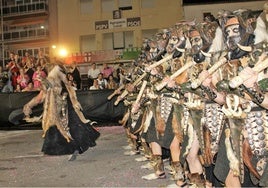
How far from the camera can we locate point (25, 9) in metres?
33.7

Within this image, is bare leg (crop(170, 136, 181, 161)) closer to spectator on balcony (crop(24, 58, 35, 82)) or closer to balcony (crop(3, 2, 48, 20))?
spectator on balcony (crop(24, 58, 35, 82))

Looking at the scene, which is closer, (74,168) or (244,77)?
(244,77)

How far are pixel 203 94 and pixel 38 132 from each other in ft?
29.0

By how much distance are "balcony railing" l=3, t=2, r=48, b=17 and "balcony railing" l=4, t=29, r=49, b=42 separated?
1573mm

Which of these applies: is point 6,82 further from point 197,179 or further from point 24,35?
point 24,35

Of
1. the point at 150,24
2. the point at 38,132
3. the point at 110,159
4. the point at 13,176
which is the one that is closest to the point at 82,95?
the point at 38,132

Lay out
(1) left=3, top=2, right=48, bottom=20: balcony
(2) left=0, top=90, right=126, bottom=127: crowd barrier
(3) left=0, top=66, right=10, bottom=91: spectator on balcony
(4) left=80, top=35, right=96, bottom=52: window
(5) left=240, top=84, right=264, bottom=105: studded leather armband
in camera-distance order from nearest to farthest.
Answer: (5) left=240, top=84, right=264, bottom=105: studded leather armband < (2) left=0, top=90, right=126, bottom=127: crowd barrier < (3) left=0, top=66, right=10, bottom=91: spectator on balcony < (4) left=80, top=35, right=96, bottom=52: window < (1) left=3, top=2, right=48, bottom=20: balcony

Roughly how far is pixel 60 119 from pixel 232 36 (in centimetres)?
463

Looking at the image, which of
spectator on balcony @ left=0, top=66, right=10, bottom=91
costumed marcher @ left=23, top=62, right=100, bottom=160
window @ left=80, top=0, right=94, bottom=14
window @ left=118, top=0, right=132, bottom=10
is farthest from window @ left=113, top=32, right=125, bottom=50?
costumed marcher @ left=23, top=62, right=100, bottom=160

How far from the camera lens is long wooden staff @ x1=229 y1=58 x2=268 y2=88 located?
2984mm

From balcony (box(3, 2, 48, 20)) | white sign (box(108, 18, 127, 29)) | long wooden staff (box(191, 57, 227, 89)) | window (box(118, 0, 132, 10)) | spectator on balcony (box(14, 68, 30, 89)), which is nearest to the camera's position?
long wooden staff (box(191, 57, 227, 89))

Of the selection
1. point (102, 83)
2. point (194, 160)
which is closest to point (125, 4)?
point (102, 83)

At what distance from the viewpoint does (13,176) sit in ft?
21.1

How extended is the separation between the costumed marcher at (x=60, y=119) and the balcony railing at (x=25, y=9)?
25.9 m
